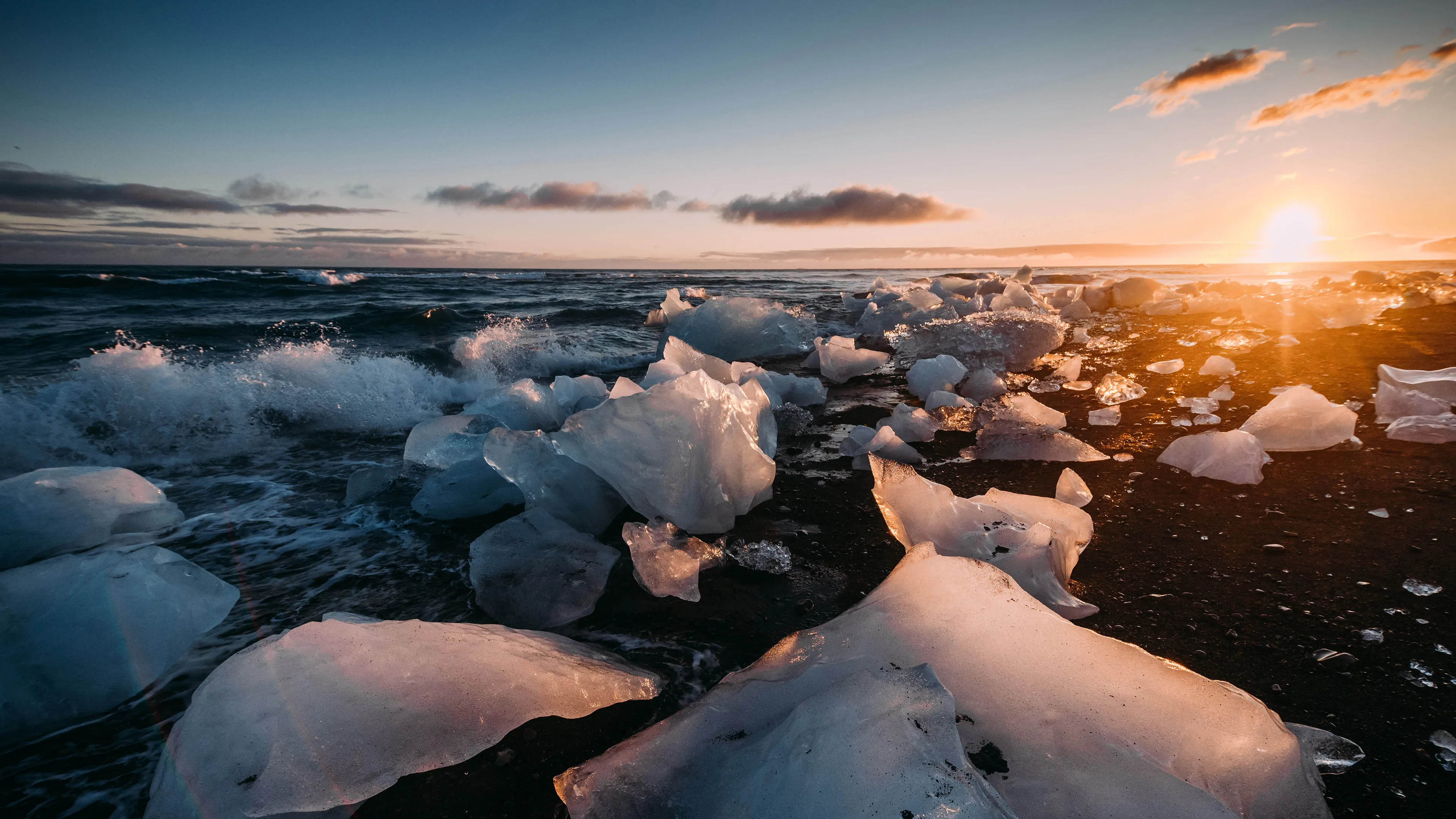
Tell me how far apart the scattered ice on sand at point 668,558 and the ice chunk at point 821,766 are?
650 millimetres

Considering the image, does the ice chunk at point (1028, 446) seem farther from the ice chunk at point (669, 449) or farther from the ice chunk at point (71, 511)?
the ice chunk at point (71, 511)

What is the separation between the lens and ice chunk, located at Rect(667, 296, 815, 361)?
626 centimetres

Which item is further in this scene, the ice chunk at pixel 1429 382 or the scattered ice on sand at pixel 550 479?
the ice chunk at pixel 1429 382

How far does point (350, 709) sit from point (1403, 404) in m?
4.29

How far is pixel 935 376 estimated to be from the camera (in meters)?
4.06

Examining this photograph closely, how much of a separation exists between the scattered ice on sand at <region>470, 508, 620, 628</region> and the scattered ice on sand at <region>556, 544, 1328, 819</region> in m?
0.69

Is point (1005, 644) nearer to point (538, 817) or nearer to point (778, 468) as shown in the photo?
point (538, 817)

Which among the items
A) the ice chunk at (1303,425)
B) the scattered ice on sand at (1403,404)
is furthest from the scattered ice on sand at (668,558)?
the scattered ice on sand at (1403,404)

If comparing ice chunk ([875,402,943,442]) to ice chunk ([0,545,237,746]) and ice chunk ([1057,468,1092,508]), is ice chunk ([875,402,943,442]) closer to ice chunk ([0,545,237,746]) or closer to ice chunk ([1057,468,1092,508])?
ice chunk ([1057,468,1092,508])

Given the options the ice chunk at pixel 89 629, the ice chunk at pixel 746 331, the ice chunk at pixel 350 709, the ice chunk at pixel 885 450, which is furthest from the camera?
the ice chunk at pixel 746 331

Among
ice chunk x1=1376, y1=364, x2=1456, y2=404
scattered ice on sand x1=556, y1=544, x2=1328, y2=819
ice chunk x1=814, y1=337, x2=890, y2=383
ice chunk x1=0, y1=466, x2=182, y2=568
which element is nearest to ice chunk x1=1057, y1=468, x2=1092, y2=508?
scattered ice on sand x1=556, y1=544, x2=1328, y2=819

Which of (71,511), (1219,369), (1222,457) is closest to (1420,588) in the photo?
(1222,457)

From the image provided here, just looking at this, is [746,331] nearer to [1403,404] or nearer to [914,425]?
[914,425]

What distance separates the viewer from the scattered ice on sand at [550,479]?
2.12 meters
